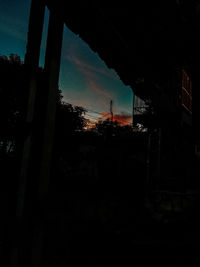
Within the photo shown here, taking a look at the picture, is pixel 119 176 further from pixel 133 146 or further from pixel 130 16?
pixel 130 16

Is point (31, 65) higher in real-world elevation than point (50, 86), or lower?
higher

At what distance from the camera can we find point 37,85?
1420 mm

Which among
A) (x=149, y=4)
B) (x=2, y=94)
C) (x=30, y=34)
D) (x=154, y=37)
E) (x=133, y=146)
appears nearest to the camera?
(x=30, y=34)

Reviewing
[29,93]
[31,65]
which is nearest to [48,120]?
[29,93]

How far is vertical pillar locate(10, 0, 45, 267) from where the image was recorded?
3.99ft

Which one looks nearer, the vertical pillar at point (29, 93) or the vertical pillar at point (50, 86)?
the vertical pillar at point (29, 93)

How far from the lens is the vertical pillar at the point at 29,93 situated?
122cm

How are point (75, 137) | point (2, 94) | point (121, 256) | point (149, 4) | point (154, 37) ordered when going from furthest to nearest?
point (75, 137) → point (2, 94) → point (121, 256) → point (154, 37) → point (149, 4)

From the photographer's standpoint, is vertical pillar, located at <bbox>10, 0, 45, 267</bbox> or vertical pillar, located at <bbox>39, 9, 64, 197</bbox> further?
vertical pillar, located at <bbox>39, 9, 64, 197</bbox>

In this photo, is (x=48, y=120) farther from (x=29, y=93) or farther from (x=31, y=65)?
(x=31, y=65)

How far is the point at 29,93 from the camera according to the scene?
4.39 feet

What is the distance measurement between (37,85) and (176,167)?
31.6 feet

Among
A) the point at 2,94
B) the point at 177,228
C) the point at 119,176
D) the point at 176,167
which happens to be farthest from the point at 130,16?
the point at 2,94

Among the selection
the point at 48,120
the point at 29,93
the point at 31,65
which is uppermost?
the point at 31,65
